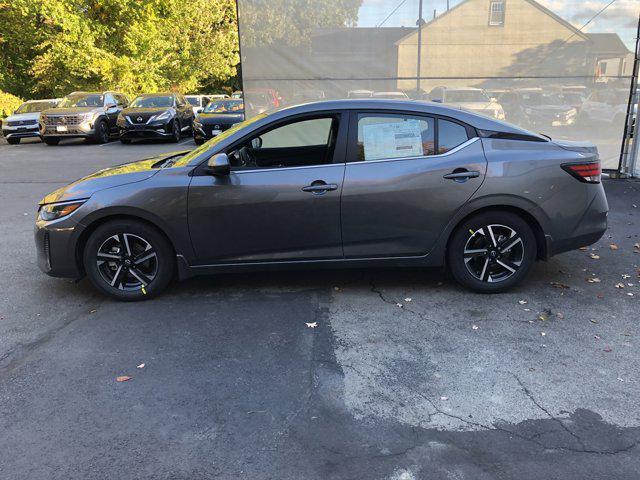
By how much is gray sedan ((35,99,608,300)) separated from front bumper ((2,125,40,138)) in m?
16.8

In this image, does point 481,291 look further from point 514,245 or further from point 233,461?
point 233,461

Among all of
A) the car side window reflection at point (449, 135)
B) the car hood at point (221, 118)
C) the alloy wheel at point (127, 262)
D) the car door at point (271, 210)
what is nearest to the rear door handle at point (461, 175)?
the car side window reflection at point (449, 135)

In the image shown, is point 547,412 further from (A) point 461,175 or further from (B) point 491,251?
(A) point 461,175

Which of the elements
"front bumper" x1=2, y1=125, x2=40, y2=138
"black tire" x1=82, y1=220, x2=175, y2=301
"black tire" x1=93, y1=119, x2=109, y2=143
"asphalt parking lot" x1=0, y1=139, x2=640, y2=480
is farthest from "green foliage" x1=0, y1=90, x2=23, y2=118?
"black tire" x1=82, y1=220, x2=175, y2=301

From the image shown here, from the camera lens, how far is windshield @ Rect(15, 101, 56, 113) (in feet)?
65.6

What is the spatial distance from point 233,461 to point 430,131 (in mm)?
3001

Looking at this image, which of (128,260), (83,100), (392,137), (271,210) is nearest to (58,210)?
(128,260)

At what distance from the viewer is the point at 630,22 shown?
893 centimetres

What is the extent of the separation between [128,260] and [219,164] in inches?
44.6

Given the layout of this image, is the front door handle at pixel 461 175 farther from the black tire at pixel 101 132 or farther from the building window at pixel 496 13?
the black tire at pixel 101 132

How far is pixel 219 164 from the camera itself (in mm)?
4254

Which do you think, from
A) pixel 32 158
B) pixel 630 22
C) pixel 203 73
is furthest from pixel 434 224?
pixel 203 73

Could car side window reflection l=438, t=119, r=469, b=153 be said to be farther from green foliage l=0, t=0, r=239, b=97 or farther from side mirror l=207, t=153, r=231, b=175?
green foliage l=0, t=0, r=239, b=97

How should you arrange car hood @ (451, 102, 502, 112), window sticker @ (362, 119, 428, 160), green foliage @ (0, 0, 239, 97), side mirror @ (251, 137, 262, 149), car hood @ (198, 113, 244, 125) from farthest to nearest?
1. green foliage @ (0, 0, 239, 97)
2. car hood @ (198, 113, 244, 125)
3. car hood @ (451, 102, 502, 112)
4. side mirror @ (251, 137, 262, 149)
5. window sticker @ (362, 119, 428, 160)
